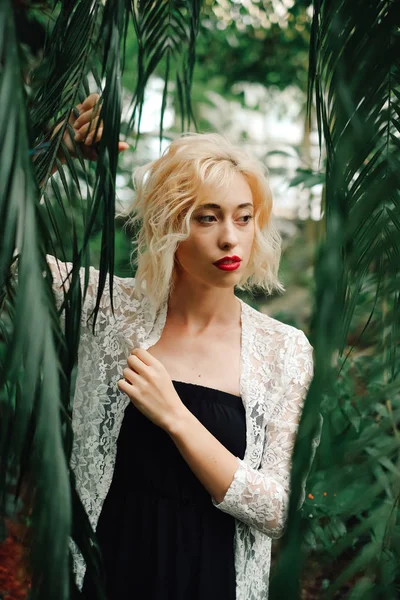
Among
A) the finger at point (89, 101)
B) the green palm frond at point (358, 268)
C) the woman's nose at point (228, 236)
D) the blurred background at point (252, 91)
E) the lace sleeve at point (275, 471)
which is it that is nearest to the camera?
the green palm frond at point (358, 268)

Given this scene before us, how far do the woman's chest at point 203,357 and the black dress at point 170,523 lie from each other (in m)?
0.03

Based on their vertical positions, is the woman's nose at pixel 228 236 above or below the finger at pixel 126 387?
above

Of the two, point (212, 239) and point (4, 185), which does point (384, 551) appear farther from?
point (212, 239)

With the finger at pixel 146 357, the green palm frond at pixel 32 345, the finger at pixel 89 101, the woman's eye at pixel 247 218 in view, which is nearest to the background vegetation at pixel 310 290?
the green palm frond at pixel 32 345

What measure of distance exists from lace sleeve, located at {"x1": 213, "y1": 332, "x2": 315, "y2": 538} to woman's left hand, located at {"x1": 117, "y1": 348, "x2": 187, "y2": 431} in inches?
6.2

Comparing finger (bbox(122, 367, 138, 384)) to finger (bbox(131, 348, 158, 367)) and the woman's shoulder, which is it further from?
the woman's shoulder

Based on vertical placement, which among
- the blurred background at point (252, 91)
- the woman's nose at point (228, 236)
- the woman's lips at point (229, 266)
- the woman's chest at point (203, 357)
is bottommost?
the woman's chest at point (203, 357)

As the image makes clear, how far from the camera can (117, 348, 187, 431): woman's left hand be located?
44.4 inches

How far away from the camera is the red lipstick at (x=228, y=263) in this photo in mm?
1265

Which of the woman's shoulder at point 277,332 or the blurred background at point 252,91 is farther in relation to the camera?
the blurred background at point 252,91

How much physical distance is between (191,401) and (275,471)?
203 millimetres

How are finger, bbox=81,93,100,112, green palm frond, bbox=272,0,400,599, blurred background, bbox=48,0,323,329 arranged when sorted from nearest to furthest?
green palm frond, bbox=272,0,400,599, finger, bbox=81,93,100,112, blurred background, bbox=48,0,323,329

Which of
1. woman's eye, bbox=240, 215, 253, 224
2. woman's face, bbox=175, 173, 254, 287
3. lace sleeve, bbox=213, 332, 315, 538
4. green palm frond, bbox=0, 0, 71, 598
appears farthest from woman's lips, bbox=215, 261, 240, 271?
green palm frond, bbox=0, 0, 71, 598

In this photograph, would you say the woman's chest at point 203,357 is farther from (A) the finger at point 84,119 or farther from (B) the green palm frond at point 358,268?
(B) the green palm frond at point 358,268
